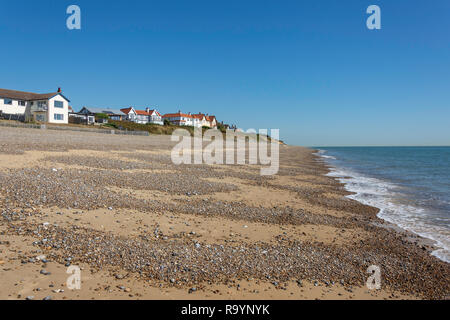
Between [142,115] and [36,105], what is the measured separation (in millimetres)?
55307

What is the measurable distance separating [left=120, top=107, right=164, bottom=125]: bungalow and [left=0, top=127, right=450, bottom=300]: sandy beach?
9300cm

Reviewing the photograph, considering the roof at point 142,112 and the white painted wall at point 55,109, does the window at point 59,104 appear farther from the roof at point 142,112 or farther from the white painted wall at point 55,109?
the roof at point 142,112

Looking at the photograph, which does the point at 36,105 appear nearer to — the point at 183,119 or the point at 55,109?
the point at 55,109

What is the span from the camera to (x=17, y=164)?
13.2 meters

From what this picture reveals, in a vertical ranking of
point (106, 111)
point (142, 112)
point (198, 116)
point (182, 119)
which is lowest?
point (106, 111)

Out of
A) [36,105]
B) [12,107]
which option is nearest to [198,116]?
[36,105]

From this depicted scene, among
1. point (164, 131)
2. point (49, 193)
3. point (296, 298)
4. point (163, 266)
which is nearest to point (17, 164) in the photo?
point (49, 193)

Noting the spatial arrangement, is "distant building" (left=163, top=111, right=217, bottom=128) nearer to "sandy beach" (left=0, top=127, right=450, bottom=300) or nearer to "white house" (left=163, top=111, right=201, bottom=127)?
"white house" (left=163, top=111, right=201, bottom=127)

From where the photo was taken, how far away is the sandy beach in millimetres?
5133

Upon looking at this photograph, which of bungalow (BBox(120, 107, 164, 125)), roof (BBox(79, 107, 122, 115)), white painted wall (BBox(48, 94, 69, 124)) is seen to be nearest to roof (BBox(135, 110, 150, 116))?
bungalow (BBox(120, 107, 164, 125))

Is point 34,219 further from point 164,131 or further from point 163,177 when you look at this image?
point 164,131

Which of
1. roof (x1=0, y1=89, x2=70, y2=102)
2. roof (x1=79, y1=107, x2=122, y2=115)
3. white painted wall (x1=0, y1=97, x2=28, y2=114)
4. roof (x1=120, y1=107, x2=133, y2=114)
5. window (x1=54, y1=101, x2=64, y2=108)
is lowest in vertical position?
white painted wall (x1=0, y1=97, x2=28, y2=114)

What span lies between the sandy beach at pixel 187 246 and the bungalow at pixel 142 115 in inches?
3661

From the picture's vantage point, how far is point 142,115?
106 m
